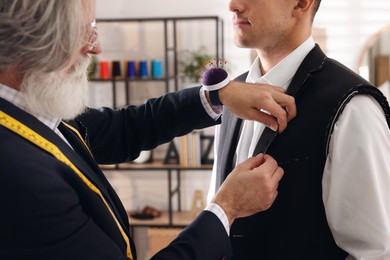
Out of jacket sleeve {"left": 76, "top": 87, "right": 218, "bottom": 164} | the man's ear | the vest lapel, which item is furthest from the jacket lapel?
the vest lapel

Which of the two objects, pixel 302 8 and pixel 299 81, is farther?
pixel 302 8

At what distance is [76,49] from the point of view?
40.4 inches

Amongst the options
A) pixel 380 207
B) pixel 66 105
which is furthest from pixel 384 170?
pixel 66 105

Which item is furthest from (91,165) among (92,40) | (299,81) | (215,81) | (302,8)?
(302,8)

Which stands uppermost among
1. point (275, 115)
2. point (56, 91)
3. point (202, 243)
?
point (56, 91)

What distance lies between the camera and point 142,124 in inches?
61.7

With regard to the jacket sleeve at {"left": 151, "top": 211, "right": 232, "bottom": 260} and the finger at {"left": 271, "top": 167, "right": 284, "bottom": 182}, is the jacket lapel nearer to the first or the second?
the finger at {"left": 271, "top": 167, "right": 284, "bottom": 182}

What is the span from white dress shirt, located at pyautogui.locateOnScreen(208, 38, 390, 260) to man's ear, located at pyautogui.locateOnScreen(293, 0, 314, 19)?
353 mm

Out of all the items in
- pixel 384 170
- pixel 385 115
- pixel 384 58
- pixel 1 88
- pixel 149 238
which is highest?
pixel 1 88

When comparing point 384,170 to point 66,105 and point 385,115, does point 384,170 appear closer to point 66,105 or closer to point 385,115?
point 385,115

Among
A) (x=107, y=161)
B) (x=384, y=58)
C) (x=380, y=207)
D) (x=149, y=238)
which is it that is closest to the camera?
(x=380, y=207)

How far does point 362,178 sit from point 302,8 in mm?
531

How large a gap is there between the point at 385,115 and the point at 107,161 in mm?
836

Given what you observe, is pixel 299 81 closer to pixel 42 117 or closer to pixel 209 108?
pixel 209 108
